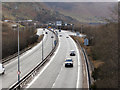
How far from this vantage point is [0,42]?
161 ft

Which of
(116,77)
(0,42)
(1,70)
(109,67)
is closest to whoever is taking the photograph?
(116,77)

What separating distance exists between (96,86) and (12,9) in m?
177

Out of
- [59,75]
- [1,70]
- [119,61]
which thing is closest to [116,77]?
[119,61]

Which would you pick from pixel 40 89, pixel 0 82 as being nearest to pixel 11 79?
pixel 0 82

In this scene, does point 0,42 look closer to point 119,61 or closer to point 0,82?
point 0,82

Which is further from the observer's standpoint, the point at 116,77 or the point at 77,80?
the point at 77,80

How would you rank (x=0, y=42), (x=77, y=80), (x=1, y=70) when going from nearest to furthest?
(x=77, y=80)
(x=1, y=70)
(x=0, y=42)

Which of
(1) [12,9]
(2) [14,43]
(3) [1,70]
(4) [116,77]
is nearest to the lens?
(4) [116,77]

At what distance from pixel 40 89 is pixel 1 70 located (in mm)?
8850

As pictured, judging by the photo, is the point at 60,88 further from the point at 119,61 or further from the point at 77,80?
the point at 119,61

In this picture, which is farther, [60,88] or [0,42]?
[0,42]

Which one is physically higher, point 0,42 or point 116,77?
point 0,42

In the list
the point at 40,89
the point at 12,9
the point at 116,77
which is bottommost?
the point at 40,89

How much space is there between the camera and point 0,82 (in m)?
25.6
